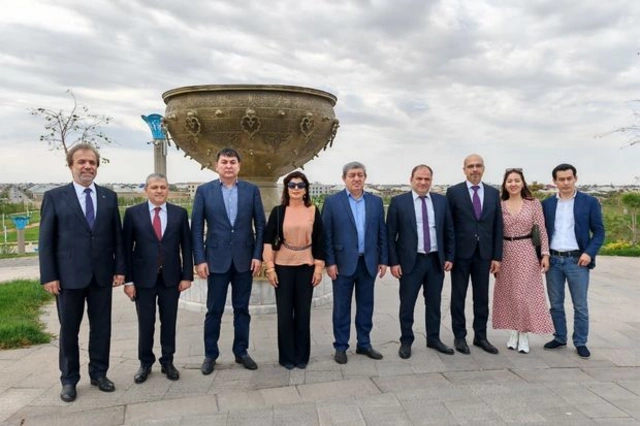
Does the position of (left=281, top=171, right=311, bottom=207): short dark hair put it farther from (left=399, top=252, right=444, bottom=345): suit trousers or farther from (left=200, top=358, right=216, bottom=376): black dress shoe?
(left=200, top=358, right=216, bottom=376): black dress shoe

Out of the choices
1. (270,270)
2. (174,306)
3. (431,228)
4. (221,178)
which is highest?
(221,178)

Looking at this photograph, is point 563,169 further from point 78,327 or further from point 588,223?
point 78,327

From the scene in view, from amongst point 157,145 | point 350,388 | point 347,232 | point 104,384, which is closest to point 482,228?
point 347,232

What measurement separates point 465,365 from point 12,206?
34.0m

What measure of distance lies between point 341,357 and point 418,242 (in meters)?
1.12

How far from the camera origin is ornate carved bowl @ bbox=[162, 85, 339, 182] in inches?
225

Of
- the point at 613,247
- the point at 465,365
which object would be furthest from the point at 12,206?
the point at 465,365

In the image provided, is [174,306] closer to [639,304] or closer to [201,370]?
[201,370]

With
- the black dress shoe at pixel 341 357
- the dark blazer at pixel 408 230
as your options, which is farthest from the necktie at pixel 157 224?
the dark blazer at pixel 408 230

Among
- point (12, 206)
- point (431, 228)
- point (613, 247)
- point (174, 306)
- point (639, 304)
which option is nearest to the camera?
point (174, 306)

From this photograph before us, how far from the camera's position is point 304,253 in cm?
403

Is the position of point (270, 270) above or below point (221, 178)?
below

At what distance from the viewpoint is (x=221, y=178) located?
160 inches

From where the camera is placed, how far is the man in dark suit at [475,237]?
4.38 m
